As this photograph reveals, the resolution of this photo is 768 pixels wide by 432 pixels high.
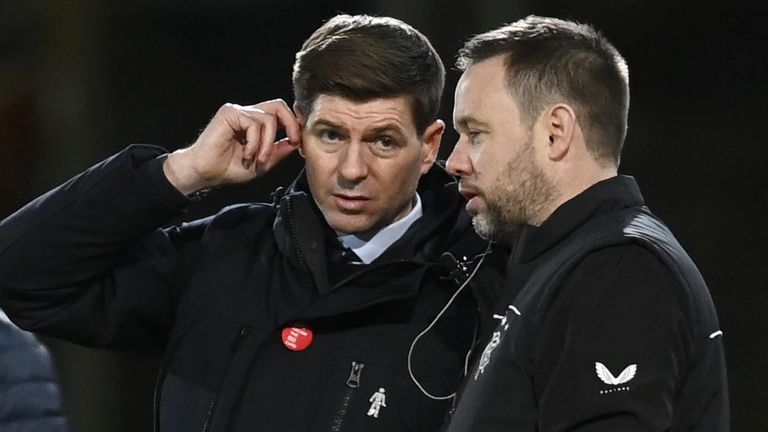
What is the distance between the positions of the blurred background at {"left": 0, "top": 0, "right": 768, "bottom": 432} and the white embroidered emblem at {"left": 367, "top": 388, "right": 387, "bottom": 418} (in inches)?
77.0

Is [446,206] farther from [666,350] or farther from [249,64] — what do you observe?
[249,64]

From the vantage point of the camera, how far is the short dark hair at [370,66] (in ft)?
9.86

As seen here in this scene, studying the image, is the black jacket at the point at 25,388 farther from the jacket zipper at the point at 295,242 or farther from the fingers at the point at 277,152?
the fingers at the point at 277,152

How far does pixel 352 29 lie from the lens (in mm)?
3068

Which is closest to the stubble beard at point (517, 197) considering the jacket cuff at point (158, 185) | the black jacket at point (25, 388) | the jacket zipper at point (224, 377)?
the jacket zipper at point (224, 377)

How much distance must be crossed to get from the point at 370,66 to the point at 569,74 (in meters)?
0.46

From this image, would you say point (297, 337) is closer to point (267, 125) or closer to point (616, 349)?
point (267, 125)

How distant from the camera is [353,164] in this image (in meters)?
2.99

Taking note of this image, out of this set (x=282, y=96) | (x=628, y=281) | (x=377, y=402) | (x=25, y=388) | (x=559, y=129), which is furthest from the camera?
(x=282, y=96)

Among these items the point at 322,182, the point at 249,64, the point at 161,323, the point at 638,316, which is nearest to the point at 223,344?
the point at 161,323

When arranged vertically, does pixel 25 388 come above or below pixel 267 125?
below

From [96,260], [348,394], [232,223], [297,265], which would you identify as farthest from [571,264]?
[96,260]

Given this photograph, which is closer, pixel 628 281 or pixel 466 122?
pixel 628 281

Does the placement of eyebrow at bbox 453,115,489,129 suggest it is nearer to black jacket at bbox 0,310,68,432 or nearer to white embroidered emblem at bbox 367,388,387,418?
white embroidered emblem at bbox 367,388,387,418
